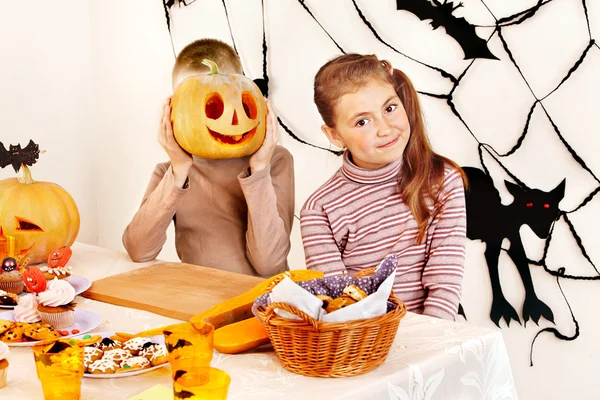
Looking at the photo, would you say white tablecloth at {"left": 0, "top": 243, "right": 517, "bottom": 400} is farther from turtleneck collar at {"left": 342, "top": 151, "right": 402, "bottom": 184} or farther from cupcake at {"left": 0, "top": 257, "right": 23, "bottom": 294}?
turtleneck collar at {"left": 342, "top": 151, "right": 402, "bottom": 184}

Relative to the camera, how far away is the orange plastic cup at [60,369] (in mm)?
896

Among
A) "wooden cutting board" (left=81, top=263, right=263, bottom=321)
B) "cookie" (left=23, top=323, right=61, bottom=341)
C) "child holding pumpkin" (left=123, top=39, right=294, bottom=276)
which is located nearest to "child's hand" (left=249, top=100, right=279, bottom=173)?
"child holding pumpkin" (left=123, top=39, right=294, bottom=276)

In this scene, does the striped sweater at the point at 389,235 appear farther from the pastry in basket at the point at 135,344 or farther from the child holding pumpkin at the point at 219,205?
the pastry in basket at the point at 135,344

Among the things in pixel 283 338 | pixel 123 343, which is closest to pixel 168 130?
pixel 123 343

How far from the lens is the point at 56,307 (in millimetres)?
1213

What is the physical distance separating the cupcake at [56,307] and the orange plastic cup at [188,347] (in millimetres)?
379

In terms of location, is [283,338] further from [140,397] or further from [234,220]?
[234,220]

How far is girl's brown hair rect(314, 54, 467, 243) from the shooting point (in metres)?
1.68

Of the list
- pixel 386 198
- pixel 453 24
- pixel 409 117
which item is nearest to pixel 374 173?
pixel 386 198

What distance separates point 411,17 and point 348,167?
72cm

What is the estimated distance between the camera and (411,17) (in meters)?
2.23

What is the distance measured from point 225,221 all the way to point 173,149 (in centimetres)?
31

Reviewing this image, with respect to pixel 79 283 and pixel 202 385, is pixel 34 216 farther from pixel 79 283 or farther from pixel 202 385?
pixel 202 385

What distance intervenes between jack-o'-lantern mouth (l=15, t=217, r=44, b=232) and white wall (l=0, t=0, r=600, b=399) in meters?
1.15
